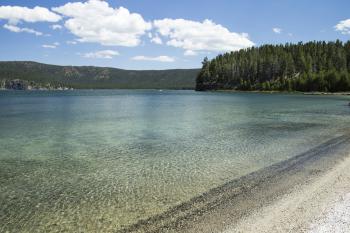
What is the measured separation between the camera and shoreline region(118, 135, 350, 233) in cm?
1477

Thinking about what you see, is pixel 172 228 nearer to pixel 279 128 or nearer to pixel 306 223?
pixel 306 223

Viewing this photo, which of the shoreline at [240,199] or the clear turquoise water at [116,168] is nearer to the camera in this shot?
the shoreline at [240,199]

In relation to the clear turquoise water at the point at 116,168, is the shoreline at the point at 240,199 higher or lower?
higher

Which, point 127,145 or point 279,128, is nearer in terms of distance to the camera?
point 127,145

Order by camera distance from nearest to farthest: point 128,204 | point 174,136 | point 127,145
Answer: point 128,204
point 127,145
point 174,136

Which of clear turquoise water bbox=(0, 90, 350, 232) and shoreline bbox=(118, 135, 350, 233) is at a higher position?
shoreline bbox=(118, 135, 350, 233)

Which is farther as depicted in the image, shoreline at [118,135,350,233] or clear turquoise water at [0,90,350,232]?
clear turquoise water at [0,90,350,232]

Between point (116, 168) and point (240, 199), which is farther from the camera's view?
point (116, 168)

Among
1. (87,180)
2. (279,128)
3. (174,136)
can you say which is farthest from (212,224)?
(279,128)

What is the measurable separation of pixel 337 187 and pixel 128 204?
35.8ft

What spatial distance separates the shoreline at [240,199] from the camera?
14773 millimetres

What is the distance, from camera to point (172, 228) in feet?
47.7

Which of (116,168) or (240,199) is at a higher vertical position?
(240,199)

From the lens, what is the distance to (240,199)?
706 inches
